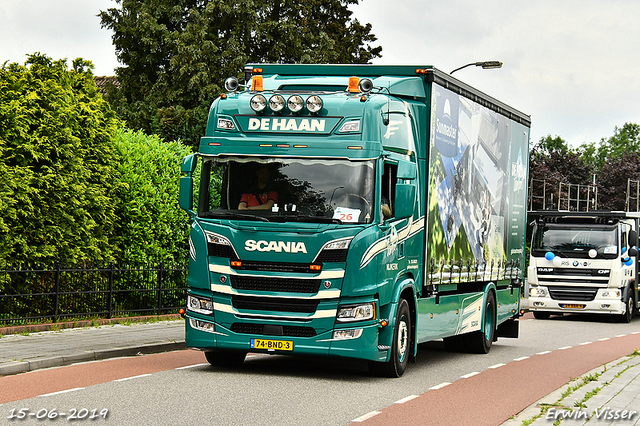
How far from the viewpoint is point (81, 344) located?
13.8 meters

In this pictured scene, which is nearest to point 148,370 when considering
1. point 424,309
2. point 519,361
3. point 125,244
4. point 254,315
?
point 254,315

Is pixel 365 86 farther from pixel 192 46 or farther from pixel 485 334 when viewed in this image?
pixel 192 46

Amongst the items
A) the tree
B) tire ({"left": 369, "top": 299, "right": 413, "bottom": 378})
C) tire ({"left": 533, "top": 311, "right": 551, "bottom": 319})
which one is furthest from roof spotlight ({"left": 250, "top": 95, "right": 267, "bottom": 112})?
the tree

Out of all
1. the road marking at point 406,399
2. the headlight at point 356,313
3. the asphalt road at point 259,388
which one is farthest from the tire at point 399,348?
the road marking at point 406,399

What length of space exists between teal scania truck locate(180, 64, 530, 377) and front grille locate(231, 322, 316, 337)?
0.01 metres

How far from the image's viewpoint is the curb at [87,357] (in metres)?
11.2

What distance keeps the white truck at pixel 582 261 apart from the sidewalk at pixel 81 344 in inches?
516

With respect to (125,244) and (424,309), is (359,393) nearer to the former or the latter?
(424,309)

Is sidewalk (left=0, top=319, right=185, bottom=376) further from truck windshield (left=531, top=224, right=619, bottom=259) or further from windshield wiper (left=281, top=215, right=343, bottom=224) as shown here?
truck windshield (left=531, top=224, right=619, bottom=259)

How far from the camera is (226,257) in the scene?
36.5 feet

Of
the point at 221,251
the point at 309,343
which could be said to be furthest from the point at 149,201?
the point at 309,343

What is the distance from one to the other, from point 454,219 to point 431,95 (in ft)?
6.70

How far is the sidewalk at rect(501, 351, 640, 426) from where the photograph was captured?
8.79m

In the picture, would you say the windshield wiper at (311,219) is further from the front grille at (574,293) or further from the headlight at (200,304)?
the front grille at (574,293)
